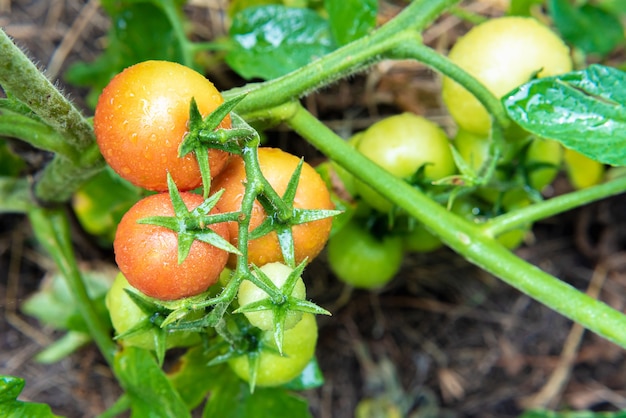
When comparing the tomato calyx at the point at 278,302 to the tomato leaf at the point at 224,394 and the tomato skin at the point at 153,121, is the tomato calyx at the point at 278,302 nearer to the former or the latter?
the tomato skin at the point at 153,121

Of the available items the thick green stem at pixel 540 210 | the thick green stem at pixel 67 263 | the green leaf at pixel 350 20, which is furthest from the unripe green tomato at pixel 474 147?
the thick green stem at pixel 67 263

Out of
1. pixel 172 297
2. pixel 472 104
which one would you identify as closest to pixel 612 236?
pixel 472 104

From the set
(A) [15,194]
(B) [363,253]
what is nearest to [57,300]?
(A) [15,194]

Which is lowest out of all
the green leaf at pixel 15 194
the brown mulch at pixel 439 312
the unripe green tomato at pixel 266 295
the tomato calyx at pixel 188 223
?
the brown mulch at pixel 439 312

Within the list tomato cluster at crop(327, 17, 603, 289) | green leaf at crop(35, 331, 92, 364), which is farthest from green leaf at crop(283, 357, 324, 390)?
green leaf at crop(35, 331, 92, 364)

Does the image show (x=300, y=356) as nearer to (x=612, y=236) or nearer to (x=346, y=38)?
(x=346, y=38)

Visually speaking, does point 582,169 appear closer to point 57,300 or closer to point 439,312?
point 439,312
